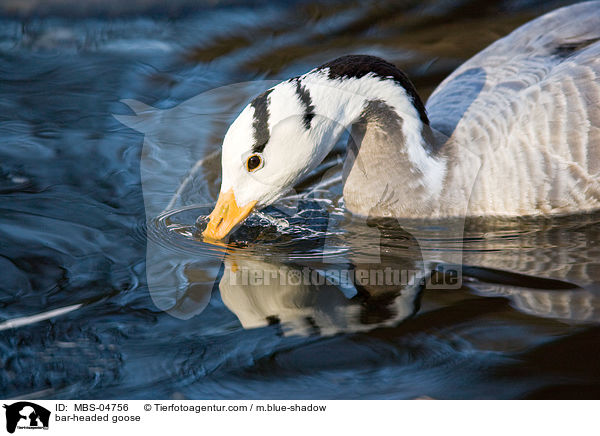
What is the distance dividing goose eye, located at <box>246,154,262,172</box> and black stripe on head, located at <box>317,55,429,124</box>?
0.69 meters

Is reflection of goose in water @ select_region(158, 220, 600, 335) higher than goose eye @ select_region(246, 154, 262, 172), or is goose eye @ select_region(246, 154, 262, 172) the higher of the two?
goose eye @ select_region(246, 154, 262, 172)

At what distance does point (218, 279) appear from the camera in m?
4.38

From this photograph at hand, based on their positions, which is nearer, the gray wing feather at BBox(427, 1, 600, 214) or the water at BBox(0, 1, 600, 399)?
the water at BBox(0, 1, 600, 399)

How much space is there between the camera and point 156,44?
8297 millimetres

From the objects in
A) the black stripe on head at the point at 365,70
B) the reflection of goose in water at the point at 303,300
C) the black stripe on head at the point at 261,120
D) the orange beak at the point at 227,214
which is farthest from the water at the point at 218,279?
the black stripe on head at the point at 365,70

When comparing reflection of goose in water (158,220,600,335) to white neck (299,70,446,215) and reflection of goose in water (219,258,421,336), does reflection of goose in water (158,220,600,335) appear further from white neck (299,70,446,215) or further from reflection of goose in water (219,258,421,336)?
white neck (299,70,446,215)

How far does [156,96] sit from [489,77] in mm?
3330

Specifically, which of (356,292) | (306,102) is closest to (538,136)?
(306,102)

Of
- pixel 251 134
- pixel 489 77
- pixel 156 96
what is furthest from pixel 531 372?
pixel 156 96

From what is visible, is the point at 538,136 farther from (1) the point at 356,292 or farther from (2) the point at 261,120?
(2) the point at 261,120
